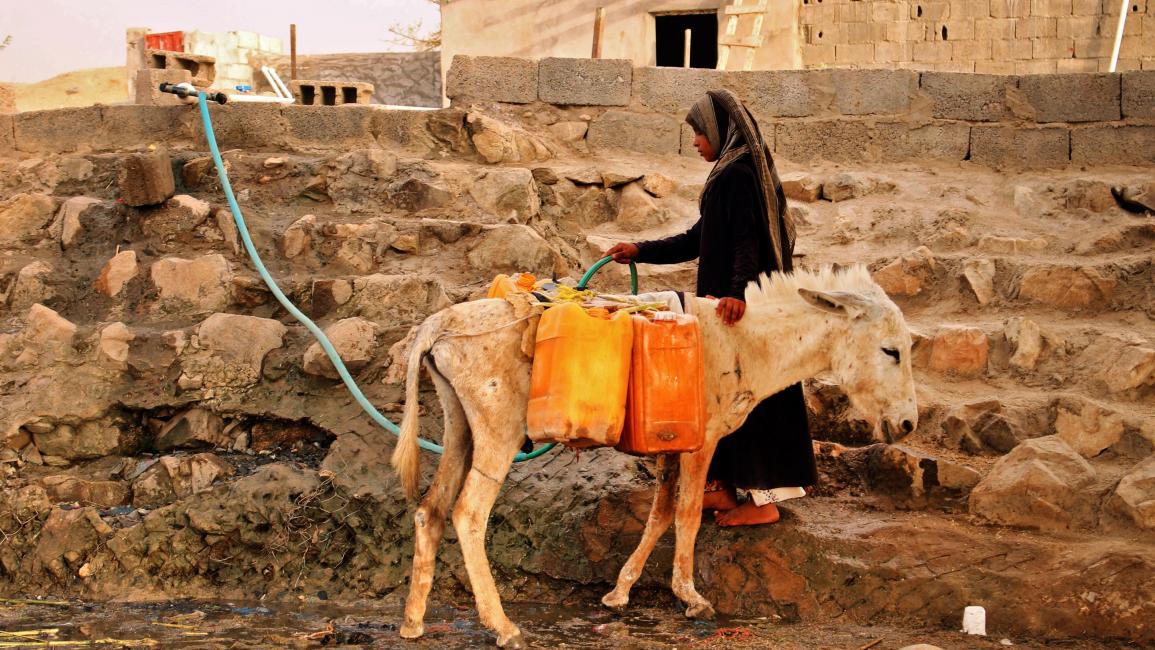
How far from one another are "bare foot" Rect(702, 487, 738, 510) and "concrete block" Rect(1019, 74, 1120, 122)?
16.0 ft

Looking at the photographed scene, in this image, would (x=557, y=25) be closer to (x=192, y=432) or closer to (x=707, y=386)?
(x=192, y=432)

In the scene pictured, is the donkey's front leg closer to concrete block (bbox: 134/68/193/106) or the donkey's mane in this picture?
the donkey's mane

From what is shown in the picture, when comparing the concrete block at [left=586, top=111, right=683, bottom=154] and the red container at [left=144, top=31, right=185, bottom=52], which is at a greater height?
the red container at [left=144, top=31, right=185, bottom=52]

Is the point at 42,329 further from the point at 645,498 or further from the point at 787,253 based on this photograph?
the point at 787,253

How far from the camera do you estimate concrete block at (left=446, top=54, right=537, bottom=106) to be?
8578 millimetres

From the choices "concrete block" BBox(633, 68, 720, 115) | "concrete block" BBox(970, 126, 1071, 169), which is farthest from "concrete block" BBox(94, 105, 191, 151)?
"concrete block" BBox(970, 126, 1071, 169)

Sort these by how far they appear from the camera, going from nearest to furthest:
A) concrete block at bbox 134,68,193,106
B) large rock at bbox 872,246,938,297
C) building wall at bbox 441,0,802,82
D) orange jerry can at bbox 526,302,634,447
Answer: orange jerry can at bbox 526,302,634,447
large rock at bbox 872,246,938,297
concrete block at bbox 134,68,193,106
building wall at bbox 441,0,802,82

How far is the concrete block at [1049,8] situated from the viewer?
13075 millimetres

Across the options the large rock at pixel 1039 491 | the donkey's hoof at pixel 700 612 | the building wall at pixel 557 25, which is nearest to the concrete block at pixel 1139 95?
the large rock at pixel 1039 491

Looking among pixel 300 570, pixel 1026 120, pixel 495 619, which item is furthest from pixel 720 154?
pixel 1026 120

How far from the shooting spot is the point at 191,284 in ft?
22.4

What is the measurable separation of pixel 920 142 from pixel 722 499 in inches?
176

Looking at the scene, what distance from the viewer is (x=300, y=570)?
5.40 meters

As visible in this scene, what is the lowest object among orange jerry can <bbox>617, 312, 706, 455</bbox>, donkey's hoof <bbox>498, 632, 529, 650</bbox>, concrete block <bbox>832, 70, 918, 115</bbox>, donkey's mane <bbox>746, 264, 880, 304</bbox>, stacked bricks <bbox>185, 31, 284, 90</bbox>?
donkey's hoof <bbox>498, 632, 529, 650</bbox>
